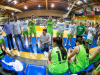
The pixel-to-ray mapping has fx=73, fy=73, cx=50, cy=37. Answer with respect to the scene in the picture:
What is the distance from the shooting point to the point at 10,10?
4.82 feet

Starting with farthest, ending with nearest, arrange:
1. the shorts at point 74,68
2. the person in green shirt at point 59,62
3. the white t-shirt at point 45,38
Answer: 1. the white t-shirt at point 45,38
2. the shorts at point 74,68
3. the person in green shirt at point 59,62

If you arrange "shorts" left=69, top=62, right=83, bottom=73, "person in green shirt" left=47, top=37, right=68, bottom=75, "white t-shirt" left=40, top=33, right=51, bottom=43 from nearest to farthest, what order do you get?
"person in green shirt" left=47, top=37, right=68, bottom=75, "shorts" left=69, top=62, right=83, bottom=73, "white t-shirt" left=40, top=33, right=51, bottom=43

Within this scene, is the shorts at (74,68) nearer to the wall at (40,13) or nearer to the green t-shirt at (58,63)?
the green t-shirt at (58,63)

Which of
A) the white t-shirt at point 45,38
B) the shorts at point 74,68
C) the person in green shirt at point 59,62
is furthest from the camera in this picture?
the white t-shirt at point 45,38

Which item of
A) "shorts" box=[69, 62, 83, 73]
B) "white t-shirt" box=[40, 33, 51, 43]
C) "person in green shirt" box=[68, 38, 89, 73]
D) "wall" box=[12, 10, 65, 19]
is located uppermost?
"wall" box=[12, 10, 65, 19]

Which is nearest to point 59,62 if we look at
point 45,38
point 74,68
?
point 74,68

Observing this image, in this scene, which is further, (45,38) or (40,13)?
(45,38)

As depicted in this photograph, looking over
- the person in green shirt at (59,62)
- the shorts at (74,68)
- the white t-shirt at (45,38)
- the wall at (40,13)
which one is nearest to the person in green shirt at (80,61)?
the shorts at (74,68)

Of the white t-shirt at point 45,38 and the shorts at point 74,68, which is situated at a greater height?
the white t-shirt at point 45,38

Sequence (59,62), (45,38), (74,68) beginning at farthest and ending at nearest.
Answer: (45,38)
(74,68)
(59,62)

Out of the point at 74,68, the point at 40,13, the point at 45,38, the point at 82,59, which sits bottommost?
the point at 74,68

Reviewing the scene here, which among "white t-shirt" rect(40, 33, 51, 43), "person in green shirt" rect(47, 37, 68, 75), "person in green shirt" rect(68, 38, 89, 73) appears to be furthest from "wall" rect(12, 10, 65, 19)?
"white t-shirt" rect(40, 33, 51, 43)

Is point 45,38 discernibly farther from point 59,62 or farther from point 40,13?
point 59,62

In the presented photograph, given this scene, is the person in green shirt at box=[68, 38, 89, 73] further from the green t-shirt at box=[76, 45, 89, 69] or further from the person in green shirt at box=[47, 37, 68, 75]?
the person in green shirt at box=[47, 37, 68, 75]
